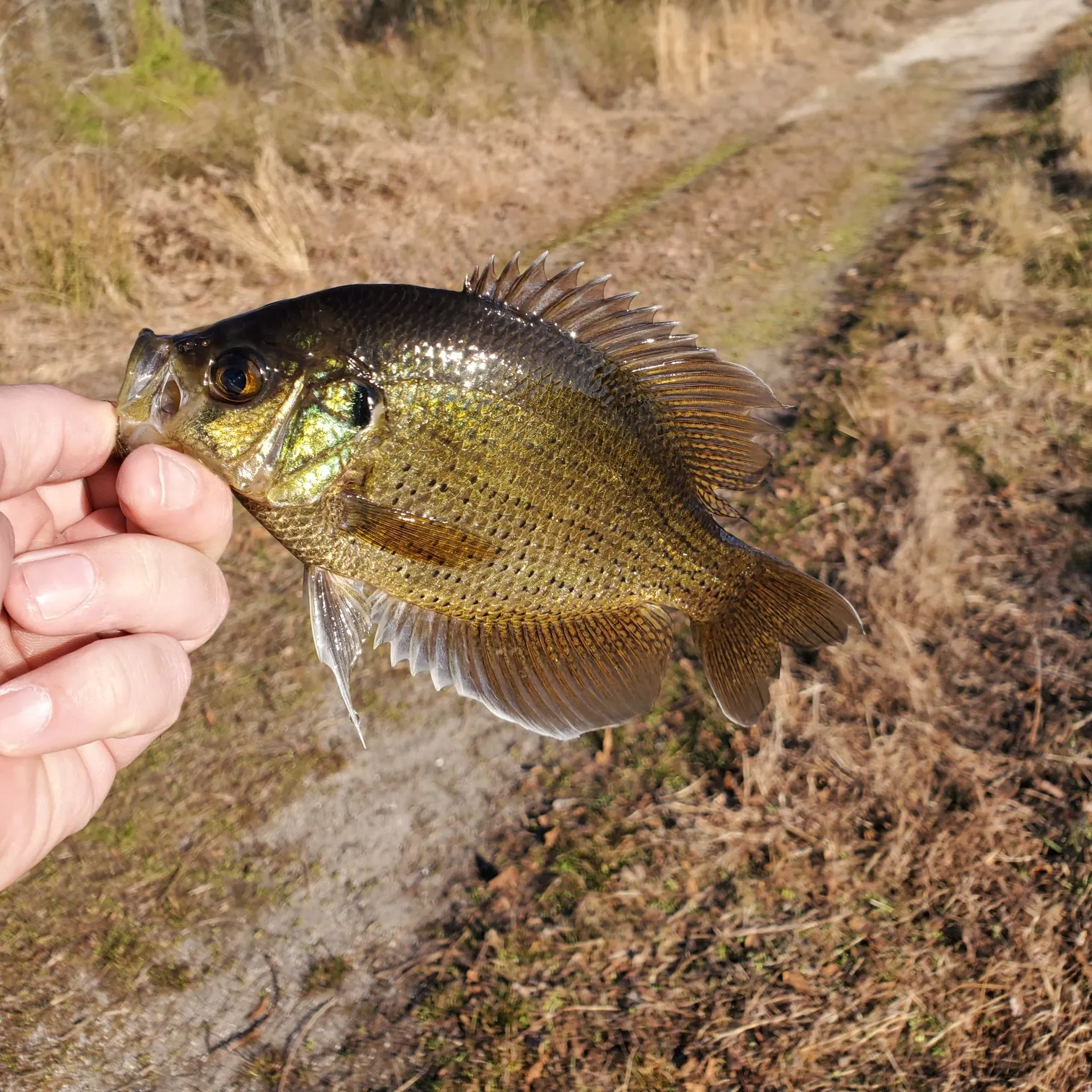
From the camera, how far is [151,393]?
181 centimetres

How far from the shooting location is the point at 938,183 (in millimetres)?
11219

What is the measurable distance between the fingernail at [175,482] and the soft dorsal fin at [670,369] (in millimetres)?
688

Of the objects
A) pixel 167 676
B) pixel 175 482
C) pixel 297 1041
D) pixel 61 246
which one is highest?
pixel 175 482

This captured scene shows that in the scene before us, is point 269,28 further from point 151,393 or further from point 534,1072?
point 534,1072

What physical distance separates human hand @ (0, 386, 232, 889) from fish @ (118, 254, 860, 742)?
0.23m

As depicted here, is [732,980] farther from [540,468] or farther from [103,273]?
[103,273]

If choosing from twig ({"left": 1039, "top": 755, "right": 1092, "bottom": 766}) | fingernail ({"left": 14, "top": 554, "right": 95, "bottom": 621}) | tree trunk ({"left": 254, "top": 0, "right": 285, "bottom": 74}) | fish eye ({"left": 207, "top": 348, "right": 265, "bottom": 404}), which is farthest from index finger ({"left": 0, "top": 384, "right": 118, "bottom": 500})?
tree trunk ({"left": 254, "top": 0, "right": 285, "bottom": 74})

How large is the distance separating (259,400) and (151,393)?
0.21 meters

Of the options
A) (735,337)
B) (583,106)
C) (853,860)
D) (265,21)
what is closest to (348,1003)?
(853,860)

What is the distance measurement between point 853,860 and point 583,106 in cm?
1248

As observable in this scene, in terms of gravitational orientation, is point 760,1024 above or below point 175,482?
below

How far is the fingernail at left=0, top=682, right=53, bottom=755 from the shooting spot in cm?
172

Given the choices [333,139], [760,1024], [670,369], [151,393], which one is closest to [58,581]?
[151,393]

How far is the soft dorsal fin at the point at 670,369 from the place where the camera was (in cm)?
186
